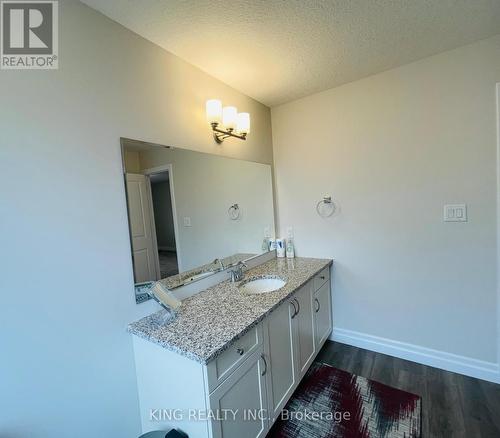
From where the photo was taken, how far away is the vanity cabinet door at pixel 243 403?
3.51 ft

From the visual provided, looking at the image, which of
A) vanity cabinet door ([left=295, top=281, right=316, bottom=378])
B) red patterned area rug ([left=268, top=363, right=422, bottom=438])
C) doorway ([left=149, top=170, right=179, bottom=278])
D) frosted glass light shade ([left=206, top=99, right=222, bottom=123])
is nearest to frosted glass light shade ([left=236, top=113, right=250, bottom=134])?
frosted glass light shade ([left=206, top=99, right=222, bottom=123])

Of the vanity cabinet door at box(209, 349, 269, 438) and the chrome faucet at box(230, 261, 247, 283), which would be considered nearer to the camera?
the vanity cabinet door at box(209, 349, 269, 438)

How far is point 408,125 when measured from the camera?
189 centimetres

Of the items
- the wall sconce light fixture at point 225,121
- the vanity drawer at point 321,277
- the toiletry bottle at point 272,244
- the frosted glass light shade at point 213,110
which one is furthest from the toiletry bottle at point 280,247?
the frosted glass light shade at point 213,110

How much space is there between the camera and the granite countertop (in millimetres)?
1061

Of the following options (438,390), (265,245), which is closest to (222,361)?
(265,245)

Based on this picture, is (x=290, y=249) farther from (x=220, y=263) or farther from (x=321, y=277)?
(x=220, y=263)

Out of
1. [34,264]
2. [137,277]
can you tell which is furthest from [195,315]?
[34,264]

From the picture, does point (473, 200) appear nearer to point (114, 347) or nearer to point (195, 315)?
point (195, 315)

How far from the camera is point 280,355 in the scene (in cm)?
151

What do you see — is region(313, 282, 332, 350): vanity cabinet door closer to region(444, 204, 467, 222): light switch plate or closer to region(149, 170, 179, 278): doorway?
region(444, 204, 467, 222): light switch plate

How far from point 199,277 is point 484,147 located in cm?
210

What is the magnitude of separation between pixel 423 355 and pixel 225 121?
7.87 feet

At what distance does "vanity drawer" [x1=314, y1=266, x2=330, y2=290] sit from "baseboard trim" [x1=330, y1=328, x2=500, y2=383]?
1.84ft
